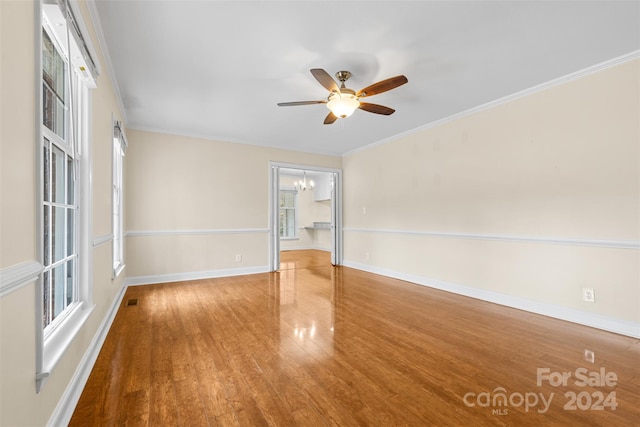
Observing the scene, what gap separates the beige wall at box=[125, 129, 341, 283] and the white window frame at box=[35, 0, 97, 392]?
107 inches

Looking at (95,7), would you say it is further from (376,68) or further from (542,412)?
(542,412)

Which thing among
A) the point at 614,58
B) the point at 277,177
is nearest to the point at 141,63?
the point at 277,177

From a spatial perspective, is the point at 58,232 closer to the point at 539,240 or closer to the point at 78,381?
the point at 78,381

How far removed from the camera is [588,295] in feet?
9.27

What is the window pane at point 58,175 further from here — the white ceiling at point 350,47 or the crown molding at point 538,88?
the crown molding at point 538,88

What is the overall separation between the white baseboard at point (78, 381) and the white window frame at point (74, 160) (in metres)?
0.27

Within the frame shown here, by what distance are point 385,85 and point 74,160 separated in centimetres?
239

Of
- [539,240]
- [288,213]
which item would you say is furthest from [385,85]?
[288,213]

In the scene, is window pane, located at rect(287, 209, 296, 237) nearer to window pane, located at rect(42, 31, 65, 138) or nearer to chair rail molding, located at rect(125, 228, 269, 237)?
chair rail molding, located at rect(125, 228, 269, 237)

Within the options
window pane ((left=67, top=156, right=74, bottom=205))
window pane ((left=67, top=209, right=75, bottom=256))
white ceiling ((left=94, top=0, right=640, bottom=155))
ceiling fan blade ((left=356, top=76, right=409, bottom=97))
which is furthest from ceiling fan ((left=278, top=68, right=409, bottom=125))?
window pane ((left=67, top=209, right=75, bottom=256))

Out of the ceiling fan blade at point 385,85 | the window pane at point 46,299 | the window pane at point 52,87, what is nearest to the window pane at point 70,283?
the window pane at point 46,299

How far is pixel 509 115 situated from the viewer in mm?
3439

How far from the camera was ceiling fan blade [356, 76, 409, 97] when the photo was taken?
2.41 m

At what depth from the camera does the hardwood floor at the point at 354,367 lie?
5.23 ft
